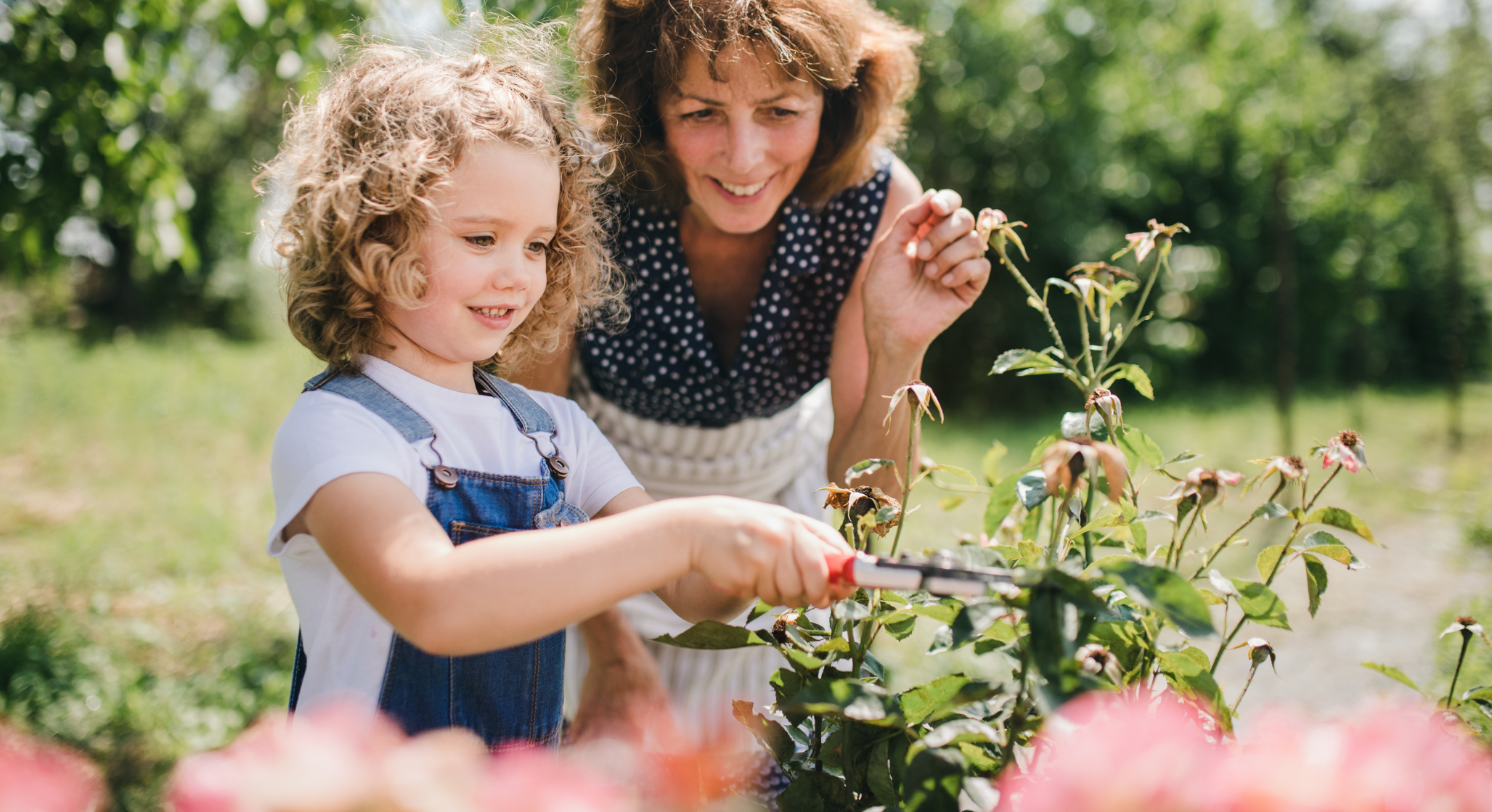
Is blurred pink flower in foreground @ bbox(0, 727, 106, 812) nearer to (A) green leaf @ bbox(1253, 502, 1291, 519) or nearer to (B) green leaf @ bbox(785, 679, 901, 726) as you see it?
(B) green leaf @ bbox(785, 679, 901, 726)

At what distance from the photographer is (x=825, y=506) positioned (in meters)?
1.12

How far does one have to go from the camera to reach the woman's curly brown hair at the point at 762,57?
1.79 m

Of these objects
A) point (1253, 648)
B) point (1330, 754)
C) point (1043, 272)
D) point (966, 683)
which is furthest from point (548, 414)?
point (1043, 272)

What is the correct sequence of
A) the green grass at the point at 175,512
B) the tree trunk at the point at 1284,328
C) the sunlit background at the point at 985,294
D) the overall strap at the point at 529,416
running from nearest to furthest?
the overall strap at the point at 529,416, the green grass at the point at 175,512, the sunlit background at the point at 985,294, the tree trunk at the point at 1284,328

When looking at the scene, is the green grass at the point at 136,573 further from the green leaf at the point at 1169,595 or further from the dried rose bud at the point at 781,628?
the green leaf at the point at 1169,595

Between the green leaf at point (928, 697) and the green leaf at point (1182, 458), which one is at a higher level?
the green leaf at point (1182, 458)

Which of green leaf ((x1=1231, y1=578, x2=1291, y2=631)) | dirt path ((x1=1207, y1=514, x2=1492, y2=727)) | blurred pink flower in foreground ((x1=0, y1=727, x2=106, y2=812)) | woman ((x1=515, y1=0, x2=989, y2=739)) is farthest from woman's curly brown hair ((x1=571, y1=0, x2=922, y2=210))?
dirt path ((x1=1207, y1=514, x2=1492, y2=727))

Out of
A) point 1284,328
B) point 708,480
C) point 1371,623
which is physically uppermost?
point 1284,328

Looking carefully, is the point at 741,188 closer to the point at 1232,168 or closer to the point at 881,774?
the point at 881,774

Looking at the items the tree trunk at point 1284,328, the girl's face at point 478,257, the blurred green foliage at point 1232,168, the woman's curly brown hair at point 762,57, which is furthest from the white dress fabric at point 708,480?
the blurred green foliage at point 1232,168

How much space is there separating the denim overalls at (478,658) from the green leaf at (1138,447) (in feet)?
2.51

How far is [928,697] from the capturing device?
3.19 feet

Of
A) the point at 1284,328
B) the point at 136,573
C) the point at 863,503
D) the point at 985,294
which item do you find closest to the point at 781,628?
the point at 863,503

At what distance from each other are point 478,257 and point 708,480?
131 cm
